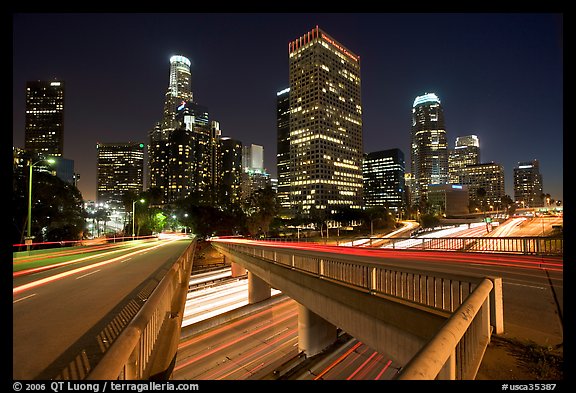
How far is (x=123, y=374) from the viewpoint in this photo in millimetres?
3627

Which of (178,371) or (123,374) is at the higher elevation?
(123,374)

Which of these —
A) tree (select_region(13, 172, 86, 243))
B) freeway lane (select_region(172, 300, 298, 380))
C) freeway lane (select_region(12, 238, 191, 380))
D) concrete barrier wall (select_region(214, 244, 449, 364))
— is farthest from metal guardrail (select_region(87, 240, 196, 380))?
tree (select_region(13, 172, 86, 243))

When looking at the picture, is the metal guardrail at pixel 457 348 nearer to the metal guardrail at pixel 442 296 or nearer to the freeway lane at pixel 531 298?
the metal guardrail at pixel 442 296

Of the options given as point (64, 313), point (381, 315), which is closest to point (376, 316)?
point (381, 315)

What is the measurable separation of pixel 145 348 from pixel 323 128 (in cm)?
18007

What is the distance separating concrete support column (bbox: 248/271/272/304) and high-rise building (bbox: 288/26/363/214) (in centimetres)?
13349

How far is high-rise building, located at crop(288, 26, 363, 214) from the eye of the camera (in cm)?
17412

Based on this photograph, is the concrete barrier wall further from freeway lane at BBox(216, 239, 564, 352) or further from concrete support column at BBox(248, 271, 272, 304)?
concrete support column at BBox(248, 271, 272, 304)

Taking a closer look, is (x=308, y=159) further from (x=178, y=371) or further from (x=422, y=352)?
(x=422, y=352)

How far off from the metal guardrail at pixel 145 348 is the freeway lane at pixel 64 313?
113 centimetres

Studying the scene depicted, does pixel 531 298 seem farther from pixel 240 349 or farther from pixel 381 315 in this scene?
pixel 240 349

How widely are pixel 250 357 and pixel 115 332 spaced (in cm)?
1719

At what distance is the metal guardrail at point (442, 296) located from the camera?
2712 mm
